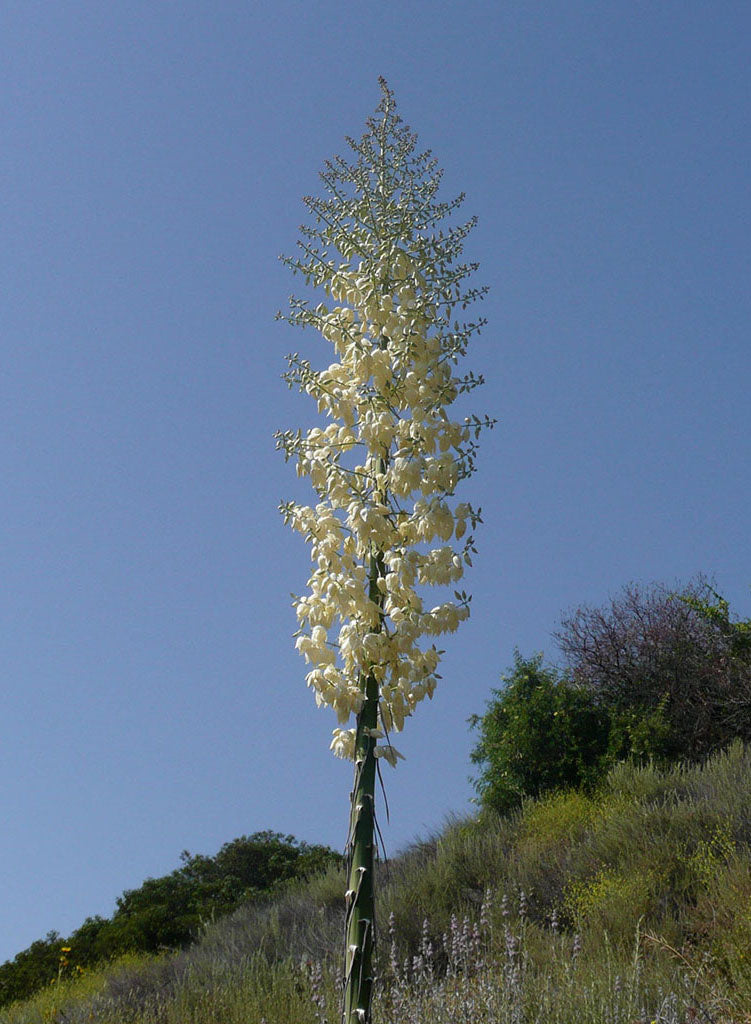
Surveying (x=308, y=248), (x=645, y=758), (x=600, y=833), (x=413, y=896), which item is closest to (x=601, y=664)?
(x=645, y=758)

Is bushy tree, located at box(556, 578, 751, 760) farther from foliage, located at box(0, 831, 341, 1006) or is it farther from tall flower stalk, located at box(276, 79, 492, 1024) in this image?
tall flower stalk, located at box(276, 79, 492, 1024)

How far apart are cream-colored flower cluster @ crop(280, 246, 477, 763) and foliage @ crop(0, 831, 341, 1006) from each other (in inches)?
302

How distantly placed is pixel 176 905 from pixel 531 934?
23.0ft

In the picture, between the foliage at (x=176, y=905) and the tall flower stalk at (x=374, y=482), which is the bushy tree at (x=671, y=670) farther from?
the tall flower stalk at (x=374, y=482)

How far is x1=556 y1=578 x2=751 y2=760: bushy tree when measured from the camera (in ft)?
37.5

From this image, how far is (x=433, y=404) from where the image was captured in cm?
367

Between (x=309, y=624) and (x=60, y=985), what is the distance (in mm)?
7787

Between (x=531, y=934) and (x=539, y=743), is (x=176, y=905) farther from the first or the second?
(x=531, y=934)

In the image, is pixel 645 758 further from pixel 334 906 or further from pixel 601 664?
pixel 334 906

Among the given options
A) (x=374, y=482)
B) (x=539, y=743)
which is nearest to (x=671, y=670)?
(x=539, y=743)

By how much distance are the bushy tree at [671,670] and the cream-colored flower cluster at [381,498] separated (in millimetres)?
8098

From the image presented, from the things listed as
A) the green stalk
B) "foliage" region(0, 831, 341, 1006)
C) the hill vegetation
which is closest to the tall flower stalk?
the green stalk

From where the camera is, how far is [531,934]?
6402 mm

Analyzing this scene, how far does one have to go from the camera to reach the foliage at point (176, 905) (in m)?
10.6
